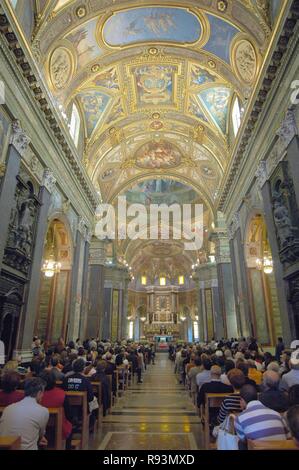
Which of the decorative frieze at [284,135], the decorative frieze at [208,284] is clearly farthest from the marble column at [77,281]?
the decorative frieze at [208,284]

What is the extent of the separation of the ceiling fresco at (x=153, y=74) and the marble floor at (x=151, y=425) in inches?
379

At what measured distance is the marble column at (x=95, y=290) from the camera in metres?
18.1

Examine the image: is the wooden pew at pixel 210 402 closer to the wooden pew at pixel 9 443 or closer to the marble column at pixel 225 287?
the wooden pew at pixel 9 443

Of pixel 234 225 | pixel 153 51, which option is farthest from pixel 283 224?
pixel 153 51

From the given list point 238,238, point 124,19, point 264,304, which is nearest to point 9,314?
point 264,304

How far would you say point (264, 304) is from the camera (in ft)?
39.5

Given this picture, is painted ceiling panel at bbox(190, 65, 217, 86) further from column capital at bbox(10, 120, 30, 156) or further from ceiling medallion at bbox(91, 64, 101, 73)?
column capital at bbox(10, 120, 30, 156)

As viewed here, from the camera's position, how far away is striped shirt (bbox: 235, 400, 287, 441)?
2459 millimetres

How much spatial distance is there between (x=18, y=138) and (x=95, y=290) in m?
12.7

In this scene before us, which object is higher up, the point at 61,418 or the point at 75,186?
the point at 75,186

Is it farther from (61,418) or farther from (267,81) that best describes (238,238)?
(61,418)
